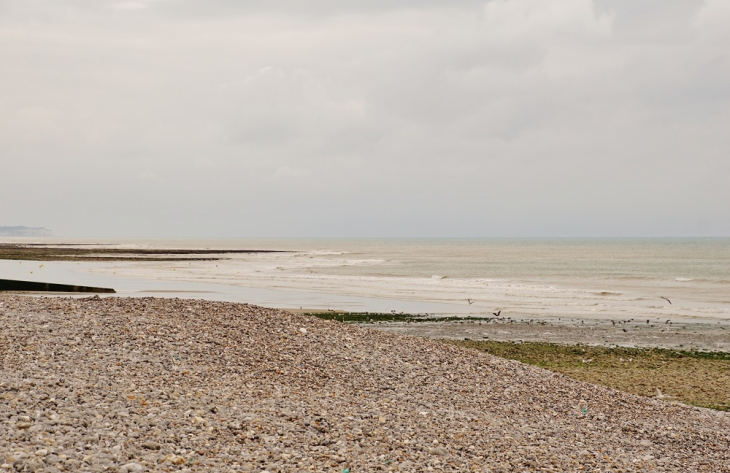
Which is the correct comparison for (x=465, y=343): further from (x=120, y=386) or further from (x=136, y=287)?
(x=136, y=287)

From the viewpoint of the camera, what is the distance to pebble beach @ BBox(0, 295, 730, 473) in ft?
26.9

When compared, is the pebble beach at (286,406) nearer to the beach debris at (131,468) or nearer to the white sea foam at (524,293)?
the beach debris at (131,468)

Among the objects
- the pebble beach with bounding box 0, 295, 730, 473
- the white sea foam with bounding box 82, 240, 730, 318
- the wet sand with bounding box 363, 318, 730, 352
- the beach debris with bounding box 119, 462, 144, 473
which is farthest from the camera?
the white sea foam with bounding box 82, 240, 730, 318

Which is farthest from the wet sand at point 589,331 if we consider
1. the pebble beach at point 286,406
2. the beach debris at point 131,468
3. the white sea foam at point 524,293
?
the beach debris at point 131,468

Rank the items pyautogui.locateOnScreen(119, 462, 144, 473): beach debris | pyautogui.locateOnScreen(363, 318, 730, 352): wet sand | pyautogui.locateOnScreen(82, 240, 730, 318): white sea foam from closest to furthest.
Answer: pyautogui.locateOnScreen(119, 462, 144, 473): beach debris → pyautogui.locateOnScreen(363, 318, 730, 352): wet sand → pyautogui.locateOnScreen(82, 240, 730, 318): white sea foam

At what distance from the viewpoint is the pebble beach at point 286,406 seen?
820 centimetres

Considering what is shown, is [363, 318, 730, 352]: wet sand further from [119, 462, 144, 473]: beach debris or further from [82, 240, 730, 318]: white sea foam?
[119, 462, 144, 473]: beach debris

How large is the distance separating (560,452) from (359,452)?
10.2 feet

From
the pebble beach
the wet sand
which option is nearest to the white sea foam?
the wet sand

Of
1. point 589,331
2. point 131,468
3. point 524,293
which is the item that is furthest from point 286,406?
point 524,293

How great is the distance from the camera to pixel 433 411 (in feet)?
36.6

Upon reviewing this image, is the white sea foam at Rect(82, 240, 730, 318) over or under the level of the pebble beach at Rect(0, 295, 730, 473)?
under

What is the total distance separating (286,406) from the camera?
34.0 feet

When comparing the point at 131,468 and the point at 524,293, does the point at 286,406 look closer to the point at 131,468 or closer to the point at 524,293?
the point at 131,468
